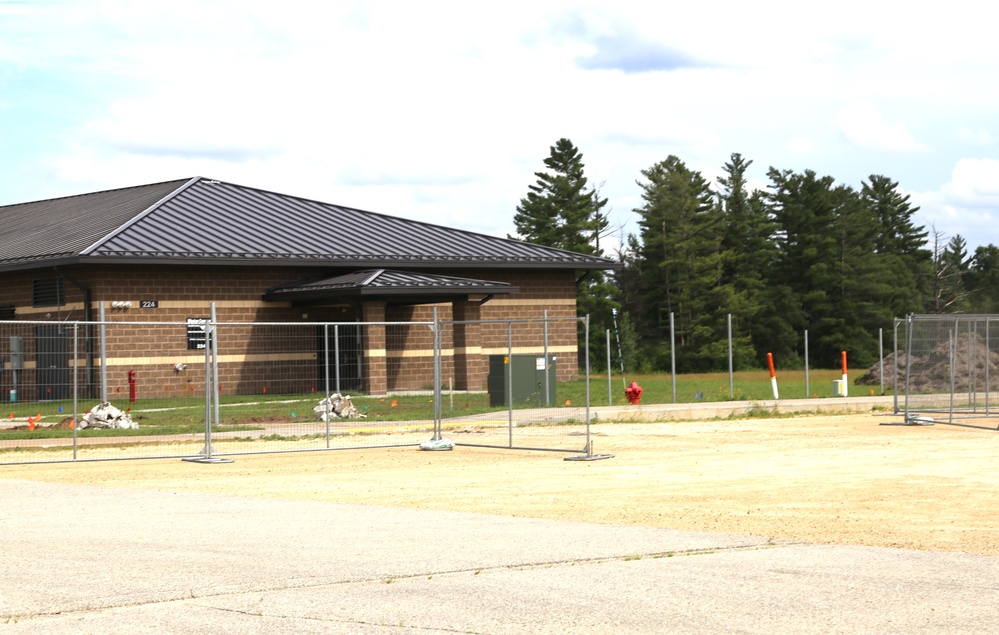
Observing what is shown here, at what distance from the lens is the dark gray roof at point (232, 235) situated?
36125 millimetres

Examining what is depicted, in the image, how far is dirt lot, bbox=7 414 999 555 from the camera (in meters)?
12.0

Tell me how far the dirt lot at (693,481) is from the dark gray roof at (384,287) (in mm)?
14085

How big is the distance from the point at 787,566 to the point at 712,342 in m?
66.6

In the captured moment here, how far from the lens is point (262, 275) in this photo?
37.9m

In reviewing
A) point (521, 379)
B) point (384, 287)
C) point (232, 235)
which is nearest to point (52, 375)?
point (521, 379)

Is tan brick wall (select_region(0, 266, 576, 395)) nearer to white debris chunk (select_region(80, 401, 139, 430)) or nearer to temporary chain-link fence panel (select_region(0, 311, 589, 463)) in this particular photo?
temporary chain-link fence panel (select_region(0, 311, 589, 463))

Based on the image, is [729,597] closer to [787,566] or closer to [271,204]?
[787,566]

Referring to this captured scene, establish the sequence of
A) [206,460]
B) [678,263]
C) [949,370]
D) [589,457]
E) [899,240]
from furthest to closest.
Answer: [899,240] < [678,263] < [949,370] < [206,460] < [589,457]

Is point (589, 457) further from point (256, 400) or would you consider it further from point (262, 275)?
point (262, 275)

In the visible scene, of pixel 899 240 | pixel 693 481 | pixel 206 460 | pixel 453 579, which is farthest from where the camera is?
pixel 899 240

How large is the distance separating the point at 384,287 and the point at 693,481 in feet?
68.7

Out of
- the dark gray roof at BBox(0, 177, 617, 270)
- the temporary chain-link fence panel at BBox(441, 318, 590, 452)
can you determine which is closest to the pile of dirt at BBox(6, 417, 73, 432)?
the temporary chain-link fence panel at BBox(441, 318, 590, 452)

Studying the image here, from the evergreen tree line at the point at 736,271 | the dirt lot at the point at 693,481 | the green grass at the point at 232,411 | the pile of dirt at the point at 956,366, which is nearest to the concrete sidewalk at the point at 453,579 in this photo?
the dirt lot at the point at 693,481

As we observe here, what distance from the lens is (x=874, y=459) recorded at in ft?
58.9
